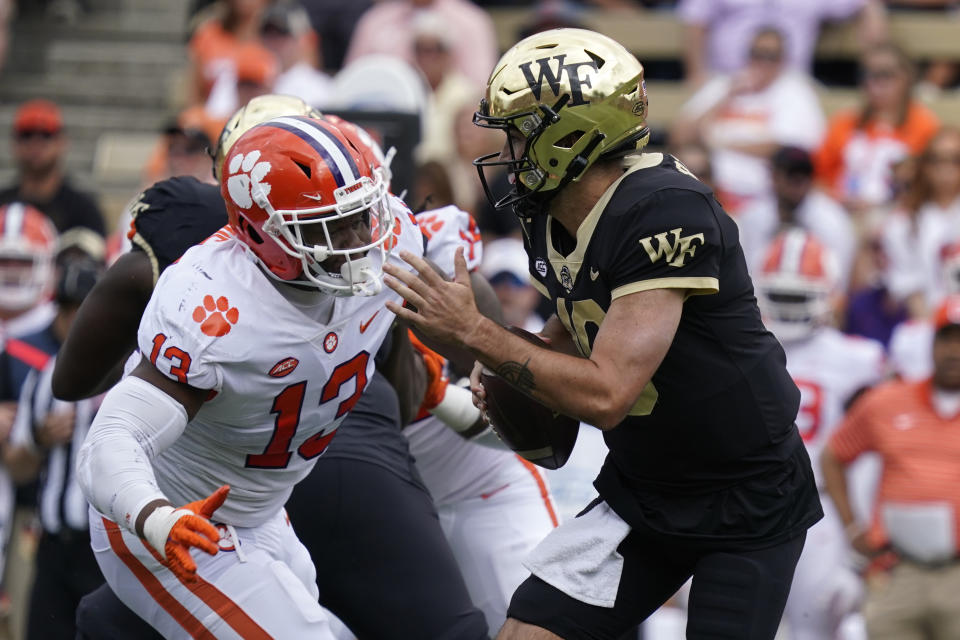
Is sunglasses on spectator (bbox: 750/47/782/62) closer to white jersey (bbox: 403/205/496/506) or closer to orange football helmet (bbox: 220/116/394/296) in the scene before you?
white jersey (bbox: 403/205/496/506)

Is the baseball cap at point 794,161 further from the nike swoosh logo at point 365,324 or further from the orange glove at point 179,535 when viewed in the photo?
the orange glove at point 179,535

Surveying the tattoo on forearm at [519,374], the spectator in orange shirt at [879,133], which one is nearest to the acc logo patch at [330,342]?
the tattoo on forearm at [519,374]

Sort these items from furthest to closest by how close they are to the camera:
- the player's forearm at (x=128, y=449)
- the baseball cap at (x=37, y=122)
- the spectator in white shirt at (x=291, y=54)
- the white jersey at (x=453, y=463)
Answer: the spectator in white shirt at (x=291, y=54) < the baseball cap at (x=37, y=122) < the white jersey at (x=453, y=463) < the player's forearm at (x=128, y=449)

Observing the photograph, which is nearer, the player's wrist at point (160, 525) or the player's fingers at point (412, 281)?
the player's wrist at point (160, 525)

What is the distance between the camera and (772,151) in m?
8.29

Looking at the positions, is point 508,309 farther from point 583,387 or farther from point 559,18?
point 583,387

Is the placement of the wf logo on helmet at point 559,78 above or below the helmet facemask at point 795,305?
above

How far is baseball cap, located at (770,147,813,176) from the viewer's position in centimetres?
752

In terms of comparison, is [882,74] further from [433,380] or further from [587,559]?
[587,559]

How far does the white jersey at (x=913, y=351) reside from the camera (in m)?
6.97

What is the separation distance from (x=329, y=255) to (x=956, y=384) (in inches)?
137

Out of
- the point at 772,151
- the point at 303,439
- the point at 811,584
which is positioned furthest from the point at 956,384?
the point at 303,439

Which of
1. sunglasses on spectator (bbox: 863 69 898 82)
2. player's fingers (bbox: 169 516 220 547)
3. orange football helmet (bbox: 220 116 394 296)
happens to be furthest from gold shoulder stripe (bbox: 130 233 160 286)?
sunglasses on spectator (bbox: 863 69 898 82)

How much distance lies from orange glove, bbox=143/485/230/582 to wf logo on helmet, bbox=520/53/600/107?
113 centimetres
